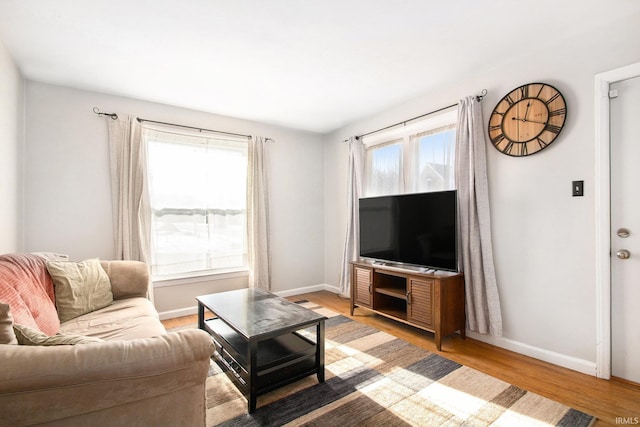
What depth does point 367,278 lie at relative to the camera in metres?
3.38

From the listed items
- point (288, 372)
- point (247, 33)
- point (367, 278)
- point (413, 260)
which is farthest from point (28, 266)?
point (413, 260)

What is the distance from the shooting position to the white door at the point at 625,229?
2.03m

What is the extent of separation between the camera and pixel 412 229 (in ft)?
10.1

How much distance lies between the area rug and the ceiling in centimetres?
252

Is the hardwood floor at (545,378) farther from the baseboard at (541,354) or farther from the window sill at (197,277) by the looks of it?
the window sill at (197,277)

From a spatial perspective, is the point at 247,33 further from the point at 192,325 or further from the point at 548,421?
the point at 548,421

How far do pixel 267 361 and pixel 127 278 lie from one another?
1580 millimetres

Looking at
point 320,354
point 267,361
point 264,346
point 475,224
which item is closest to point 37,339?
point 267,361

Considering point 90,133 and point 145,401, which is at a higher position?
point 90,133

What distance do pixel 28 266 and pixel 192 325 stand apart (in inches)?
65.5

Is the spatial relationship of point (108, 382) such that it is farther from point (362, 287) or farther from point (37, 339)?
point (362, 287)

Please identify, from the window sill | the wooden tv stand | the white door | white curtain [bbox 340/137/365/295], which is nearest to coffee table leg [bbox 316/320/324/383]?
the wooden tv stand

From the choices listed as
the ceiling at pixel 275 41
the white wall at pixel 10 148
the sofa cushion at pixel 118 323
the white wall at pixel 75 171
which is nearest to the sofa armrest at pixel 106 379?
the sofa cushion at pixel 118 323

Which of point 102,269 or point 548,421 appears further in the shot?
point 102,269
